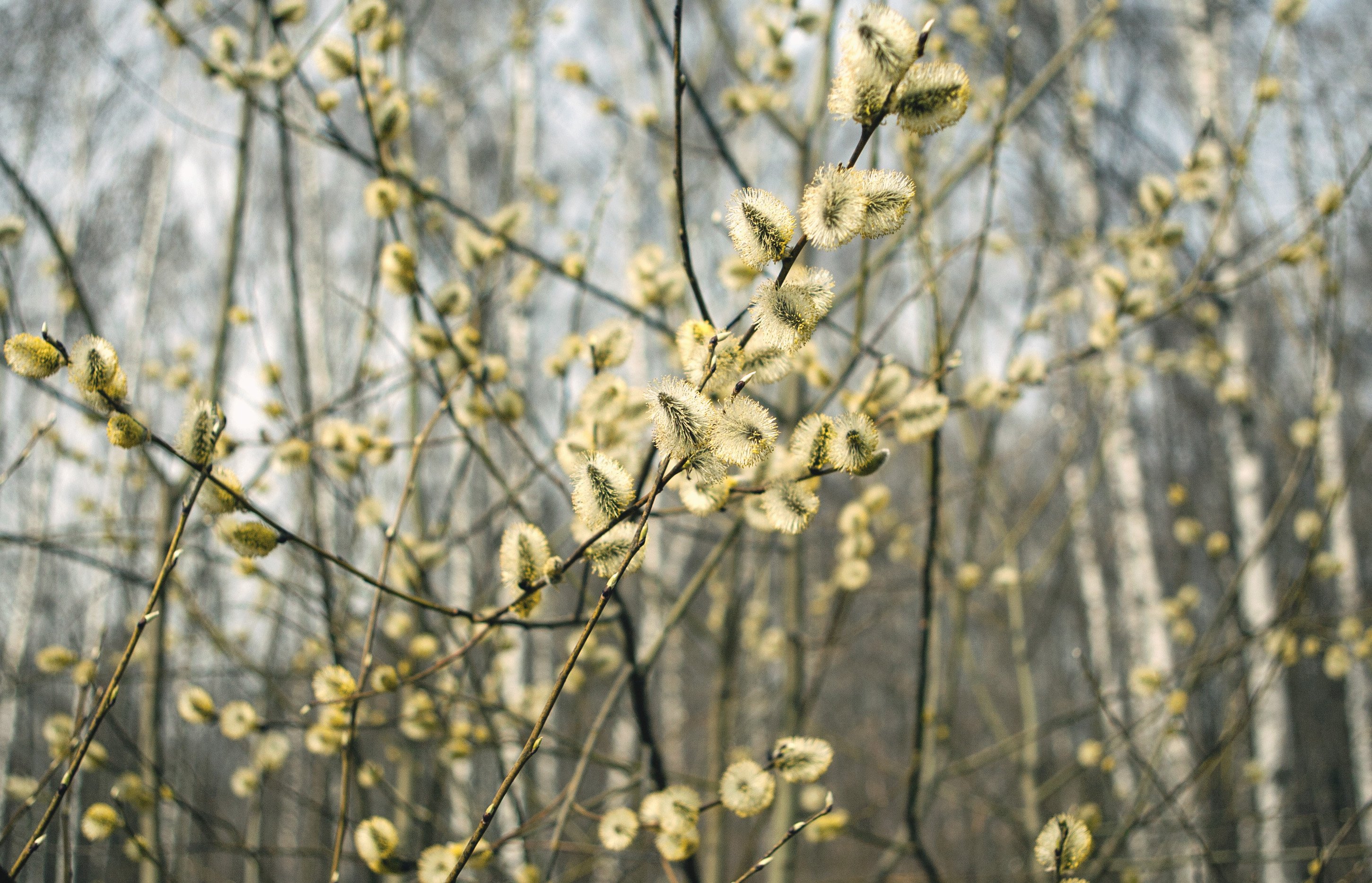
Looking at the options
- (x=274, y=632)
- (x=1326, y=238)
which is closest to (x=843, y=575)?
(x=1326, y=238)

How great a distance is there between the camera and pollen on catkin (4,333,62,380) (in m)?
0.86

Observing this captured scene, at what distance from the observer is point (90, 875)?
893 cm

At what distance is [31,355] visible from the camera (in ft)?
2.86

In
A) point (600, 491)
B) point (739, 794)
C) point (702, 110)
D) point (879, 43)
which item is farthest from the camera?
point (702, 110)

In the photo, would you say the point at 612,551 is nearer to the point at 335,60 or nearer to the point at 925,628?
the point at 925,628

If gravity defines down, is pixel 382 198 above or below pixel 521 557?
above

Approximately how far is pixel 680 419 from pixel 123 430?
661mm

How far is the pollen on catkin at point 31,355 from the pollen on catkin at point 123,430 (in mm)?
79

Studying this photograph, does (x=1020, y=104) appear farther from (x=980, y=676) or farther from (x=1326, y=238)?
(x=980, y=676)

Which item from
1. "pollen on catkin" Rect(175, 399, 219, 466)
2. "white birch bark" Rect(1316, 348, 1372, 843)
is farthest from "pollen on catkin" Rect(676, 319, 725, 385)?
"white birch bark" Rect(1316, 348, 1372, 843)

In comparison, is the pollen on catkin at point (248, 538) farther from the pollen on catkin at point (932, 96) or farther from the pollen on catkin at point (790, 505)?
the pollen on catkin at point (932, 96)

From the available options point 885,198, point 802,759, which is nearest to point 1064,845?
point 802,759

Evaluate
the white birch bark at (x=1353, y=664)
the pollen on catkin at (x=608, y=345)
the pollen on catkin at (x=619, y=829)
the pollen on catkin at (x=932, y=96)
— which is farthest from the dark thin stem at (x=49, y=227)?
the white birch bark at (x=1353, y=664)

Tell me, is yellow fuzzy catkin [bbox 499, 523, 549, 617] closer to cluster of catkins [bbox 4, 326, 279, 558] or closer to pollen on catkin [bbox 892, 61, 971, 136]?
cluster of catkins [bbox 4, 326, 279, 558]
